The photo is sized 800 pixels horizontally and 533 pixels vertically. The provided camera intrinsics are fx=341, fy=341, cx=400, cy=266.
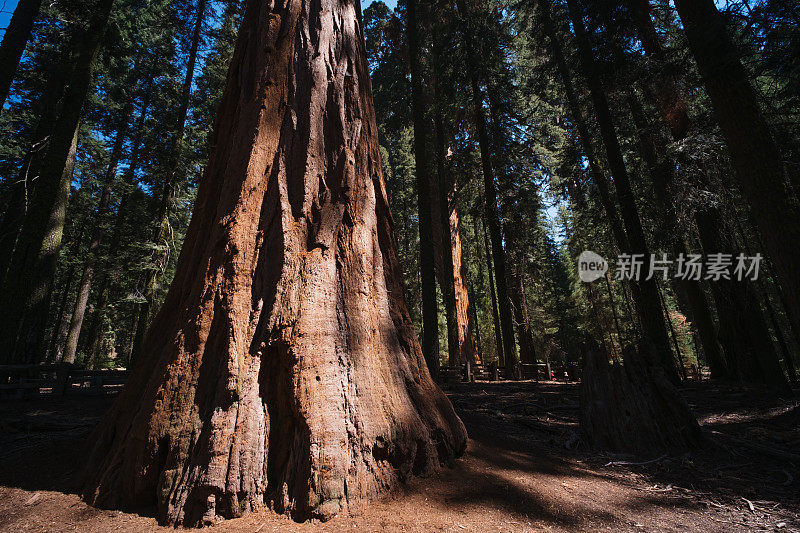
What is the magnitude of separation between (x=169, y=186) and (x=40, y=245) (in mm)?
4582

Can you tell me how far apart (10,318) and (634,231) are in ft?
49.4

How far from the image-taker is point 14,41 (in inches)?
254

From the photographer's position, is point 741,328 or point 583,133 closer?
point 741,328

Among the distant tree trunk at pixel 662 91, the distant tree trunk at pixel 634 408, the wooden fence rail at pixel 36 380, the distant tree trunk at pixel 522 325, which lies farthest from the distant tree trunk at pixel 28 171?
the distant tree trunk at pixel 522 325

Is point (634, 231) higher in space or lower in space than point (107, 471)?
higher

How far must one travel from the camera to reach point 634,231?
921 cm

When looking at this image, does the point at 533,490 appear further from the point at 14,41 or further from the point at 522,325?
the point at 522,325

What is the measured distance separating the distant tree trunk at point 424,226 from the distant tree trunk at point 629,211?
5.00 meters

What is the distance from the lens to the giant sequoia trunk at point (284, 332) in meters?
2.26

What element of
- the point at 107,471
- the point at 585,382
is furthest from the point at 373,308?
the point at 585,382

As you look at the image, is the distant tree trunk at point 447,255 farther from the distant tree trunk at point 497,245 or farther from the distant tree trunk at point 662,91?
the distant tree trunk at point 662,91

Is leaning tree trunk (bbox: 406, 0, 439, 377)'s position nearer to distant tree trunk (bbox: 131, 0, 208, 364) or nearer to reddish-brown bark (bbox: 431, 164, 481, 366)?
reddish-brown bark (bbox: 431, 164, 481, 366)

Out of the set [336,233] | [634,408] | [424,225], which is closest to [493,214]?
[424,225]

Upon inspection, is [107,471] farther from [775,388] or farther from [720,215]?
[720,215]
